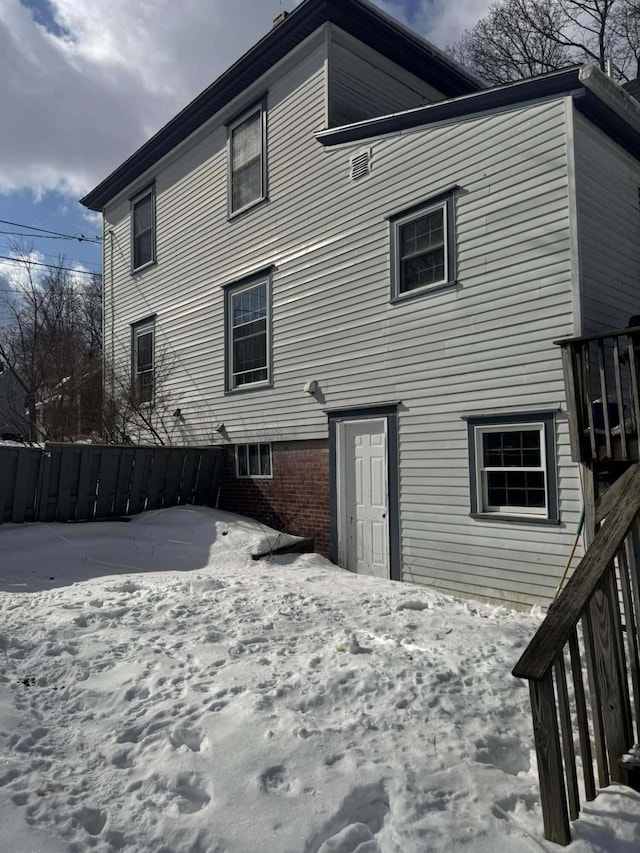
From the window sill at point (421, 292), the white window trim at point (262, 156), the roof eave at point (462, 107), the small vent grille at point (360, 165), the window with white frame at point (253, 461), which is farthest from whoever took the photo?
the white window trim at point (262, 156)

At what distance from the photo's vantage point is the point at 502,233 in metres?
7.65

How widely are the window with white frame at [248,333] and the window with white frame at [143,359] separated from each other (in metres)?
3.18

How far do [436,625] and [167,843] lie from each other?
3.85m

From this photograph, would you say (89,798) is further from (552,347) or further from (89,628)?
(552,347)

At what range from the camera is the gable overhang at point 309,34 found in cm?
1008

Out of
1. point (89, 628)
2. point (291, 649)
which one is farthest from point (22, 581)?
point (291, 649)

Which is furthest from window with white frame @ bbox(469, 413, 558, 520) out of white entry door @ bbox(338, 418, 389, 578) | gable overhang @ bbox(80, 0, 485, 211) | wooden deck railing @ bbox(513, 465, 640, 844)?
gable overhang @ bbox(80, 0, 485, 211)

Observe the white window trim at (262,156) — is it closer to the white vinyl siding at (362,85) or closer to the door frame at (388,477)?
the white vinyl siding at (362,85)

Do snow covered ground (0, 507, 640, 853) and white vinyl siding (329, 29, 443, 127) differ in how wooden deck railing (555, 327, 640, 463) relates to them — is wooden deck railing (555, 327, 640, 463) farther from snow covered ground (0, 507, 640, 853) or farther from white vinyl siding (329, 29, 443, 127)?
white vinyl siding (329, 29, 443, 127)

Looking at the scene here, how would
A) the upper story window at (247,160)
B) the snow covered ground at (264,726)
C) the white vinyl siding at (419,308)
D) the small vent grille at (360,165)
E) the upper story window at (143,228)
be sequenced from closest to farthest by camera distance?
the snow covered ground at (264,726), the white vinyl siding at (419,308), the small vent grille at (360,165), the upper story window at (247,160), the upper story window at (143,228)

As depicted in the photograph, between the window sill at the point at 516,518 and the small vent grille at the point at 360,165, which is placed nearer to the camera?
the window sill at the point at 516,518

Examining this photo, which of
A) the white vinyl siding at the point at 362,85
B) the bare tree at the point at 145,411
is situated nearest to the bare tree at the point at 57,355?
the bare tree at the point at 145,411

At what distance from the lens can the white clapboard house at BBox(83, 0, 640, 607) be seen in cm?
723

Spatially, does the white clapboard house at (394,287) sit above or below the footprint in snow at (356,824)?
above
